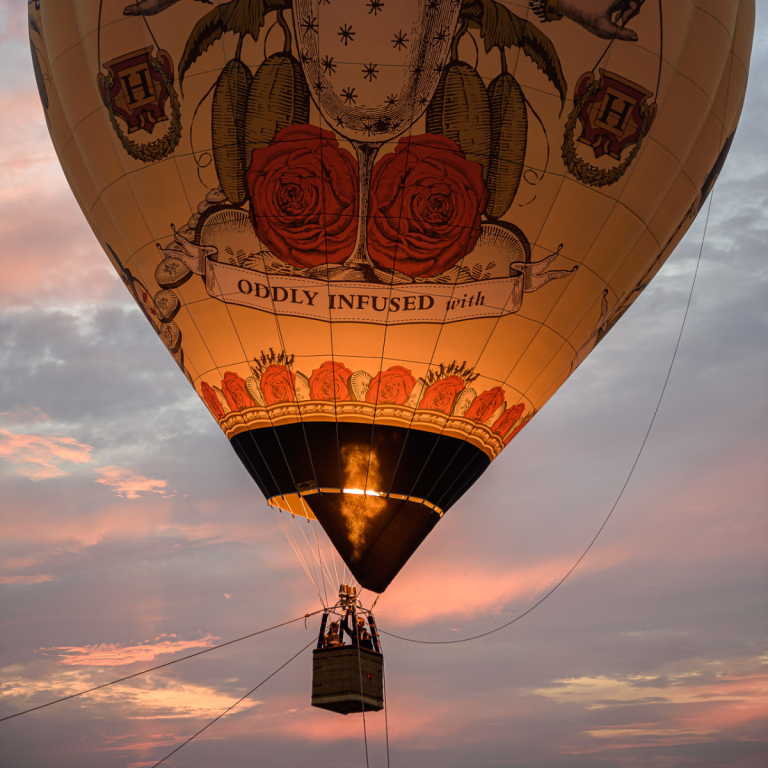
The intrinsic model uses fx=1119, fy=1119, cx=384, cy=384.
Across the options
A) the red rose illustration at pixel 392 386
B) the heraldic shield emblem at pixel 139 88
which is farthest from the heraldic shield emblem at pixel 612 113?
the heraldic shield emblem at pixel 139 88

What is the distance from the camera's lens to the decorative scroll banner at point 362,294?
409 inches

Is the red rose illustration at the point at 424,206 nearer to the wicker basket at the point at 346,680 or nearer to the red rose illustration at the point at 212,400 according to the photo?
the red rose illustration at the point at 212,400

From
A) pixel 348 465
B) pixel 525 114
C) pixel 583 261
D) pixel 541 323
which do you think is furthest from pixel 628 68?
pixel 348 465

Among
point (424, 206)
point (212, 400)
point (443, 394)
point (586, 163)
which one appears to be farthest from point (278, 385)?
point (586, 163)

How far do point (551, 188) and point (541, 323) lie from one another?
1.36m

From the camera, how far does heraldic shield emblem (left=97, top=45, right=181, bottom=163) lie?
34.0ft

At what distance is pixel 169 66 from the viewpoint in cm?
1030

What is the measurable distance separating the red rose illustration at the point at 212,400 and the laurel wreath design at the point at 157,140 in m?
2.28

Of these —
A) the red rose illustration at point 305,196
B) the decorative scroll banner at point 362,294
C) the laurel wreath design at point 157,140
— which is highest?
the laurel wreath design at point 157,140

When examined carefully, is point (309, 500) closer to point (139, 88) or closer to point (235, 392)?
point (235, 392)

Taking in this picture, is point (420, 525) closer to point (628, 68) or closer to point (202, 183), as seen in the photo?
point (202, 183)

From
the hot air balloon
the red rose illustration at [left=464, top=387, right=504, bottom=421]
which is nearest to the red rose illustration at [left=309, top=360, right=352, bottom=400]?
the hot air balloon

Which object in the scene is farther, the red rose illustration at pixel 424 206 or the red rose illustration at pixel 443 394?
the red rose illustration at pixel 443 394

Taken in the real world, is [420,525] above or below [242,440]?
below
